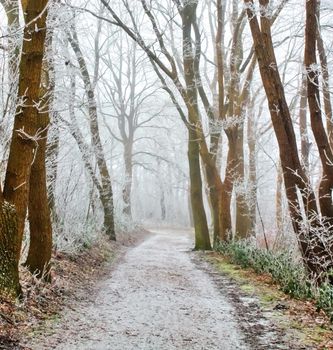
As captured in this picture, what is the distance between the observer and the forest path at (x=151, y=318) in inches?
213

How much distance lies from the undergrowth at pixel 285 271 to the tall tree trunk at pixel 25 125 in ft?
13.6

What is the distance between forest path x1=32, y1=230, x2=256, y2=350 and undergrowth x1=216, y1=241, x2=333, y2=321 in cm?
113

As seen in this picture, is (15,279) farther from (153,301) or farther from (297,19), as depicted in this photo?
(297,19)

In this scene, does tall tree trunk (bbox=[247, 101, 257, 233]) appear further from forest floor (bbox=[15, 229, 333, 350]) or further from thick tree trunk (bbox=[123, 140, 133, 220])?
thick tree trunk (bbox=[123, 140, 133, 220])

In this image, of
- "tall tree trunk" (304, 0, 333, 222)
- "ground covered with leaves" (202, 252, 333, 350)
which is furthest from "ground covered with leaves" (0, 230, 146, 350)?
"tall tree trunk" (304, 0, 333, 222)

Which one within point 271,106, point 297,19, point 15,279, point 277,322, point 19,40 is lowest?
point 277,322

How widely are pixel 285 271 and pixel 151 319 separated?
3219 mm

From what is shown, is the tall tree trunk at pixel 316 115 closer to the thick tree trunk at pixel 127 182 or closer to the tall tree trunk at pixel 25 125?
the tall tree trunk at pixel 25 125

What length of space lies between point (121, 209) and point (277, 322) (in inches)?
791

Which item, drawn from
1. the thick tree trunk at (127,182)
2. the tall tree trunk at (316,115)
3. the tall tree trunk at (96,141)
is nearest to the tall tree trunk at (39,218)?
the tall tree trunk at (316,115)

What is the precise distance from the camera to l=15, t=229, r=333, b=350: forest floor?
543 centimetres

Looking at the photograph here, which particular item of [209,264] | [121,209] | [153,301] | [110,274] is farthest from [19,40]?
[121,209]

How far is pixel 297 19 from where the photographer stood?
14312 millimetres

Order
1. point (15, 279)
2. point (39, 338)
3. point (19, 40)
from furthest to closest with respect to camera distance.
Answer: point (19, 40) → point (15, 279) → point (39, 338)
